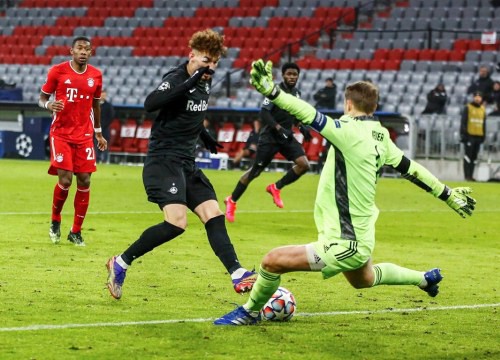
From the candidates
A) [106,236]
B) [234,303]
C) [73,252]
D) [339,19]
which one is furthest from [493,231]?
[339,19]

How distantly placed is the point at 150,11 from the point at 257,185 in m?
18.5

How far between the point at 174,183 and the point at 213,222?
1.37 ft

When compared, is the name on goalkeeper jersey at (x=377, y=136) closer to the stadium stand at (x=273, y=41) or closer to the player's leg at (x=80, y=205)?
the player's leg at (x=80, y=205)

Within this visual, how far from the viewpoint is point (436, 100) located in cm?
2948

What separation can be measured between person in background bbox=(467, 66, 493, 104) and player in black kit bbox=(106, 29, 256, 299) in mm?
20611

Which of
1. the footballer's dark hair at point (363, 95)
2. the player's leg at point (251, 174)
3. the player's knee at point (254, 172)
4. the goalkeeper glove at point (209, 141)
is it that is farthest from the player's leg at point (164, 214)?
the player's knee at point (254, 172)

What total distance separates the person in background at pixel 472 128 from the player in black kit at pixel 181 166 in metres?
19.1

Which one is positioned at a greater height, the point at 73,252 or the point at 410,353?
the point at 410,353

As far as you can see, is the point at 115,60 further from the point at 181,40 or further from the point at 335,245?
the point at 335,245

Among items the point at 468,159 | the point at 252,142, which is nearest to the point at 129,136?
the point at 252,142

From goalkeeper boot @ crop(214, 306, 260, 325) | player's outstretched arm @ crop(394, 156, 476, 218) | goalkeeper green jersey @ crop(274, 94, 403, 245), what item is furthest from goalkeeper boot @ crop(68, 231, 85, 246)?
goalkeeper green jersey @ crop(274, 94, 403, 245)

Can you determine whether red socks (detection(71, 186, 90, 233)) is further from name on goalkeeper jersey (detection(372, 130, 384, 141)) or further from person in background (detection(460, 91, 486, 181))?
person in background (detection(460, 91, 486, 181))

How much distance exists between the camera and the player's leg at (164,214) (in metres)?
8.61

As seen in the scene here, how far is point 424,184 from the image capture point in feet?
25.7
